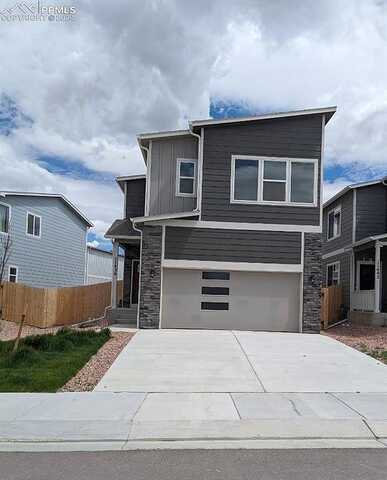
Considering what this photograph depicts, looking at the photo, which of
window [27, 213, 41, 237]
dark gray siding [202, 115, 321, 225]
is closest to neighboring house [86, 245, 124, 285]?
window [27, 213, 41, 237]

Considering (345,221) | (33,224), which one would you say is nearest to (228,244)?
(345,221)

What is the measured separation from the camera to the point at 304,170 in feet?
58.7

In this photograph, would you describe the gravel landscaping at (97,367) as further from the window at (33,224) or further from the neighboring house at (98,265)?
the neighboring house at (98,265)

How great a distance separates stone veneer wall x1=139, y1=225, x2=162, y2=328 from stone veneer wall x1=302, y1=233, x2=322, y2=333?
487 cm

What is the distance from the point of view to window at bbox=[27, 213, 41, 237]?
1062 inches

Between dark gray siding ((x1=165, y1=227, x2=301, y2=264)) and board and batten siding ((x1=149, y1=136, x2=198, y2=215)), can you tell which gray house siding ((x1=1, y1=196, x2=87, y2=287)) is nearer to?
board and batten siding ((x1=149, y1=136, x2=198, y2=215))

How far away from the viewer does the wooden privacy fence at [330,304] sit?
792 inches

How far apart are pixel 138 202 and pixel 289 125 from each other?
6829 mm

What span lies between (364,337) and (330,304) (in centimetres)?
481

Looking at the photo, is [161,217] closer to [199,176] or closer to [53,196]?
[199,176]

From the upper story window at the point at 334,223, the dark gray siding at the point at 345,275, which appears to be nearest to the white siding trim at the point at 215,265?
the dark gray siding at the point at 345,275

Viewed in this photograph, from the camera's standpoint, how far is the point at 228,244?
17703mm

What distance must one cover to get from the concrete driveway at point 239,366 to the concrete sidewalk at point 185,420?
0.69 meters

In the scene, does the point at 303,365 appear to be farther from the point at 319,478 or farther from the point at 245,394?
the point at 319,478
